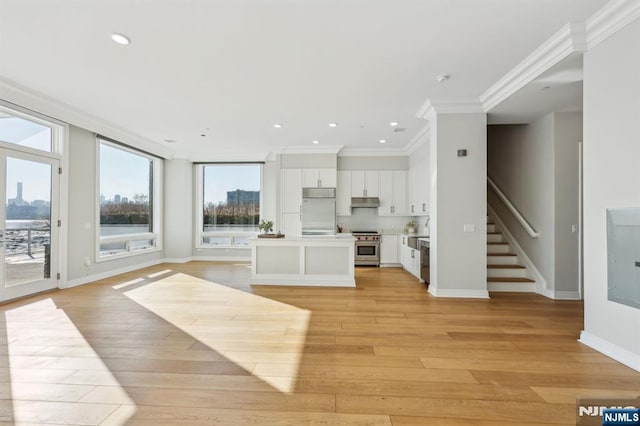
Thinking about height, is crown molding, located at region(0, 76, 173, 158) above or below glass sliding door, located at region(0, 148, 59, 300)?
above

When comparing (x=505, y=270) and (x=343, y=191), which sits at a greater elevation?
(x=343, y=191)

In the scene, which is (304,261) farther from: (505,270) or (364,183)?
(505,270)

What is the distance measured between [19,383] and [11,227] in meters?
3.10

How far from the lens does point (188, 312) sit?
3.70m

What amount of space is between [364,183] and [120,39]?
5.58 metres

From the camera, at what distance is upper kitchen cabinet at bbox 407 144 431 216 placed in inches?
234

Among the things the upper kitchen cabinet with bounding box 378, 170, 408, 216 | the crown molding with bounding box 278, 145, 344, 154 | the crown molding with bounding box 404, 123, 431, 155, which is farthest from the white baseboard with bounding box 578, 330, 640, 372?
the crown molding with bounding box 278, 145, 344, 154

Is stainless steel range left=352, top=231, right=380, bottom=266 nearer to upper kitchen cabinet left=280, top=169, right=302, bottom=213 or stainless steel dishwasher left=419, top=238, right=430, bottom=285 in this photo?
upper kitchen cabinet left=280, top=169, right=302, bottom=213

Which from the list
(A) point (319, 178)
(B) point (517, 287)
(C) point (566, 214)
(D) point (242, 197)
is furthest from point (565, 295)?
(D) point (242, 197)

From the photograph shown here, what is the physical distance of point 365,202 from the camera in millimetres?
7445

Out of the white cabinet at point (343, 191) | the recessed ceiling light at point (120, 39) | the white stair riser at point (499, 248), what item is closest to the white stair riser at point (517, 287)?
the white stair riser at point (499, 248)

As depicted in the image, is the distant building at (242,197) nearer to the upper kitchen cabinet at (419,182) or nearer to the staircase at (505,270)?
the upper kitchen cabinet at (419,182)

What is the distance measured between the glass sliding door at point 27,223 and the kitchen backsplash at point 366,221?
5.58m

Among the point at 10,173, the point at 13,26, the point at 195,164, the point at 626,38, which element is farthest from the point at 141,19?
the point at 195,164
